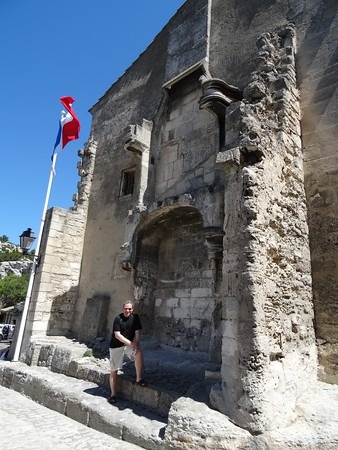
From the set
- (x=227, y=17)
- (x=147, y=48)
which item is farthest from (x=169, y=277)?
(x=147, y=48)

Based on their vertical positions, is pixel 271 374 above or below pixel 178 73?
below

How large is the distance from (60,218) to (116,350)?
518cm

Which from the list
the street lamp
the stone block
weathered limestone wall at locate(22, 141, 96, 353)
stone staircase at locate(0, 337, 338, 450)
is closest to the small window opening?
weathered limestone wall at locate(22, 141, 96, 353)

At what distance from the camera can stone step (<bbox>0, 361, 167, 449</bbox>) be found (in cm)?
350

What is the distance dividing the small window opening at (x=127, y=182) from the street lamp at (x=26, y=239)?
8.01ft

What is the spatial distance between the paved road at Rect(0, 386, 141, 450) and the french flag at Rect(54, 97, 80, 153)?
674 centimetres

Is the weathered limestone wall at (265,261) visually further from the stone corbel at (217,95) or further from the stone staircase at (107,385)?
the stone corbel at (217,95)

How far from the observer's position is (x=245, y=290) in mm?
3400

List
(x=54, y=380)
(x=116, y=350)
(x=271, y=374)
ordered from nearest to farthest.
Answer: (x=271, y=374)
(x=116, y=350)
(x=54, y=380)

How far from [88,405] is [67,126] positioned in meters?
7.51

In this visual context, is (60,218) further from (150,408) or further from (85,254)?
(150,408)

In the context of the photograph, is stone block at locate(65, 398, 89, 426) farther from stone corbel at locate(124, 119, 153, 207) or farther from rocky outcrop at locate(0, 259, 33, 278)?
rocky outcrop at locate(0, 259, 33, 278)

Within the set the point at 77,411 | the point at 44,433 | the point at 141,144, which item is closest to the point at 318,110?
the point at 141,144

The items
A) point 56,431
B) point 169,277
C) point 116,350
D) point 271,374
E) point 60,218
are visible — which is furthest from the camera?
point 60,218
